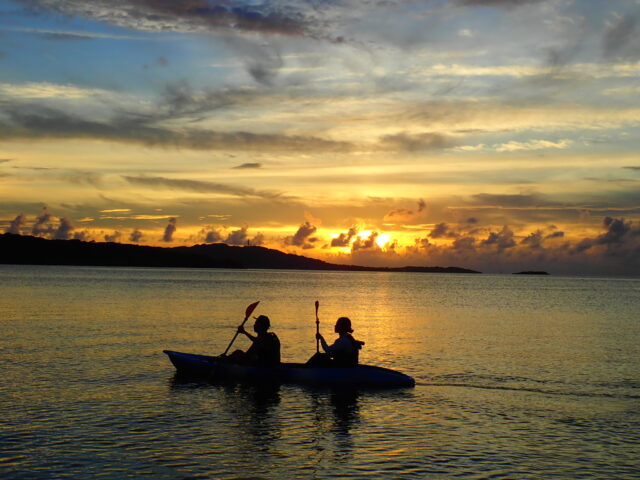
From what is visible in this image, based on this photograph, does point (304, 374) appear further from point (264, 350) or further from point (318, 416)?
point (318, 416)

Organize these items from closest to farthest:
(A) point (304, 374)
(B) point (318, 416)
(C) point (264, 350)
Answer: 1. (B) point (318, 416)
2. (A) point (304, 374)
3. (C) point (264, 350)

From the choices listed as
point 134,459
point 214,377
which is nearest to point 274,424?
point 134,459

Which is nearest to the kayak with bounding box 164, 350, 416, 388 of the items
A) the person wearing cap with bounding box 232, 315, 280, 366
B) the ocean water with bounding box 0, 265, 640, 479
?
the person wearing cap with bounding box 232, 315, 280, 366

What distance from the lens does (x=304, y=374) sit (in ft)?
74.1

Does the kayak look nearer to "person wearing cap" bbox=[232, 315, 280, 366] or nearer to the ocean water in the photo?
"person wearing cap" bbox=[232, 315, 280, 366]

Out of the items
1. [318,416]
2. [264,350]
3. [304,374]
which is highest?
[264,350]

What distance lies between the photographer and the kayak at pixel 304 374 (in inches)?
879

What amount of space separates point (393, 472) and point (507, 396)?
9352 mm

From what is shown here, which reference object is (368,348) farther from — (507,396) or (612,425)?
(612,425)

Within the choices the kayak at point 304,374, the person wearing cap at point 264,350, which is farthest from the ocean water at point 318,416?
the person wearing cap at point 264,350

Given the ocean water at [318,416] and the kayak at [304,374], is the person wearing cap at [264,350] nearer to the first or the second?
the kayak at [304,374]

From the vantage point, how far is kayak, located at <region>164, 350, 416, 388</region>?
22.3 m

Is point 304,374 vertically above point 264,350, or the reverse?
point 264,350

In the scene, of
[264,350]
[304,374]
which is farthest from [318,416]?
[264,350]
